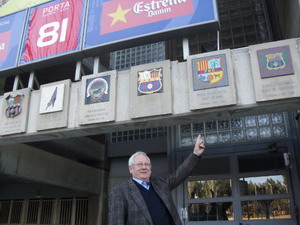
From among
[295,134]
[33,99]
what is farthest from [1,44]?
[295,134]

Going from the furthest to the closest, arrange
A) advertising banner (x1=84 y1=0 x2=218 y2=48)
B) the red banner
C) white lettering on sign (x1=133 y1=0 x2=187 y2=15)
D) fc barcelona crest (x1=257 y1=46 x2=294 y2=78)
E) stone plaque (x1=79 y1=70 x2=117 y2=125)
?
the red banner
white lettering on sign (x1=133 y1=0 x2=187 y2=15)
advertising banner (x1=84 y1=0 x2=218 y2=48)
stone plaque (x1=79 y1=70 x2=117 y2=125)
fc barcelona crest (x1=257 y1=46 x2=294 y2=78)

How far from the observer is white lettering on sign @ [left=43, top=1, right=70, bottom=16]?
827 cm

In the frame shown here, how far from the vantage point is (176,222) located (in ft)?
9.89

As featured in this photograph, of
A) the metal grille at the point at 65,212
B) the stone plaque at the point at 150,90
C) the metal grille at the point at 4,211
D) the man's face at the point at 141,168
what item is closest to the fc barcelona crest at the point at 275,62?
the stone plaque at the point at 150,90

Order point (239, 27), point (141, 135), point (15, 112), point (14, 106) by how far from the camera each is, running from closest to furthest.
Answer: point (15, 112) → point (14, 106) → point (239, 27) → point (141, 135)

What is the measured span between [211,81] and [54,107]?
3492 millimetres

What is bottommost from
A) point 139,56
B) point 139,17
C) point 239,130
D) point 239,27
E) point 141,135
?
point 239,130

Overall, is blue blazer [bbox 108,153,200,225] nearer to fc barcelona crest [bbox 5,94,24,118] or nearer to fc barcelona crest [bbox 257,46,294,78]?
fc barcelona crest [bbox 257,46,294,78]

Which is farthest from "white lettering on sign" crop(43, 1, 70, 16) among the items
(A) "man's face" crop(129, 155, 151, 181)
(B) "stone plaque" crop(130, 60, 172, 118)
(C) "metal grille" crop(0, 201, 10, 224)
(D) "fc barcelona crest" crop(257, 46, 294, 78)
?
(C) "metal grille" crop(0, 201, 10, 224)

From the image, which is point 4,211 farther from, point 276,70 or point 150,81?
point 276,70

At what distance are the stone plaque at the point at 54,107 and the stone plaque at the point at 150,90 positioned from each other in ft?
5.29

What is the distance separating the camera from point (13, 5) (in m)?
9.60

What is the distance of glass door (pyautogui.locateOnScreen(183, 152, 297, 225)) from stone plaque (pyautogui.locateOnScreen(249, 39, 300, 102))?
14.5 ft

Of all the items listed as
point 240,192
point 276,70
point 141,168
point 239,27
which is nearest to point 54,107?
point 141,168
